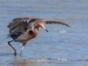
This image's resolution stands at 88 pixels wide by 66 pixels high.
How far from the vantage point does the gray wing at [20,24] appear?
960 cm

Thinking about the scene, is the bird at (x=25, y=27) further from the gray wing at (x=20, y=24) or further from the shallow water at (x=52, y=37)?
the shallow water at (x=52, y=37)

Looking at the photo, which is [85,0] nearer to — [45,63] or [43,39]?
[43,39]

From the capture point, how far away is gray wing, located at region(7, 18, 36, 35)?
378 inches

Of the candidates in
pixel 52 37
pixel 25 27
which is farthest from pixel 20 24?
pixel 52 37

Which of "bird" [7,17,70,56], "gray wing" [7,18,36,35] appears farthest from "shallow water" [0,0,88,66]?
"gray wing" [7,18,36,35]

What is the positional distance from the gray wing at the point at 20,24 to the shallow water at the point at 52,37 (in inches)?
21.5

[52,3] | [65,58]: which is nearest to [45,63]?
[65,58]

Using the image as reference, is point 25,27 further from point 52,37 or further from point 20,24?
point 52,37

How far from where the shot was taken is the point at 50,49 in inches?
420

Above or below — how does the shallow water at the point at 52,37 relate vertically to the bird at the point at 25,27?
below

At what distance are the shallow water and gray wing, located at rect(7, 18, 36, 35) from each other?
0.55m

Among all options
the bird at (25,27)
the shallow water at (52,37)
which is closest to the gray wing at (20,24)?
the bird at (25,27)

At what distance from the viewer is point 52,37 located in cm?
1216

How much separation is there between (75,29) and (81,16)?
2.21m
